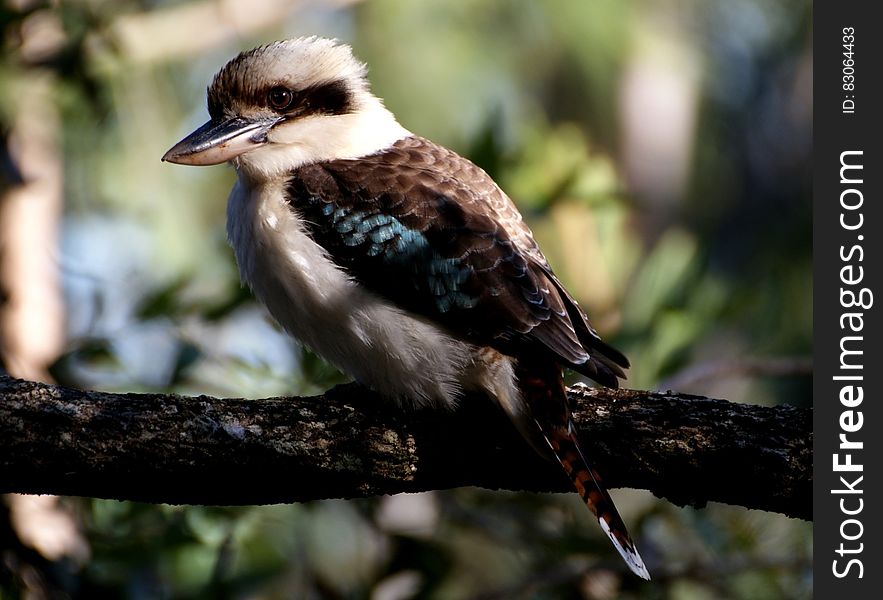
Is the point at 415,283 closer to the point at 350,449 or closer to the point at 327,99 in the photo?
the point at 350,449

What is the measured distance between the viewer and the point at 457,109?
11.2 m

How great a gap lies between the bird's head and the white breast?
0.80 feet

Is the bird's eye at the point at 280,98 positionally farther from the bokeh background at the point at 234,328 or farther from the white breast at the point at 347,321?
the bokeh background at the point at 234,328

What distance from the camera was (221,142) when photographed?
11.4 feet

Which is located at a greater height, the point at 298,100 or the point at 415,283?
the point at 298,100

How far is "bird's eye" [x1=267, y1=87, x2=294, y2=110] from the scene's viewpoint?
11.7 ft

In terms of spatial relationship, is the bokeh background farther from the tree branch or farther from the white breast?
the white breast

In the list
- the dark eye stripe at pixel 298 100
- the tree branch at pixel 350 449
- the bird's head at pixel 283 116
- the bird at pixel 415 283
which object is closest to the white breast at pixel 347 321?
the bird at pixel 415 283

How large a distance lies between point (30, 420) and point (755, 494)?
5.26 feet

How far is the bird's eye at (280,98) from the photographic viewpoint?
357 centimetres

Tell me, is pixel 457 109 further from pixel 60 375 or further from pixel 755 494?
pixel 755 494

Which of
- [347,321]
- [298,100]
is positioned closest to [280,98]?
[298,100]

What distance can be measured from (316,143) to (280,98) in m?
0.19

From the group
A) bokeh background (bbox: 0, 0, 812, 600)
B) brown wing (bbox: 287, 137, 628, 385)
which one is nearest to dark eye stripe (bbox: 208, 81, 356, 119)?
brown wing (bbox: 287, 137, 628, 385)
